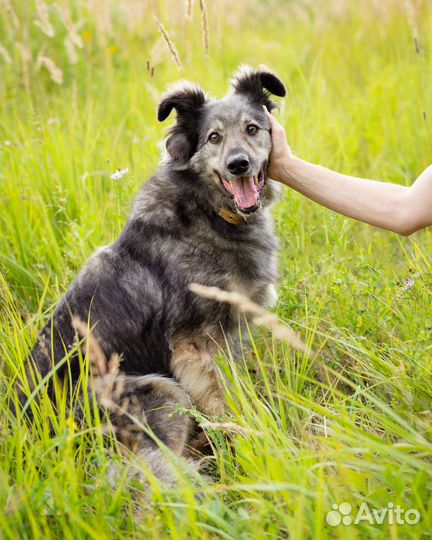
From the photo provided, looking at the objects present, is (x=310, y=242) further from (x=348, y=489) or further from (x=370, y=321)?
(x=348, y=489)

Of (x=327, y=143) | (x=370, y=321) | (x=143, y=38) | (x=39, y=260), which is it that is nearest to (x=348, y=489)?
(x=370, y=321)

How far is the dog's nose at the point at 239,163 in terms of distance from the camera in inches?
119

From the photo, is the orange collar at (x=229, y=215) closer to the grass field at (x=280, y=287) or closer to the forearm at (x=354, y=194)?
the forearm at (x=354, y=194)

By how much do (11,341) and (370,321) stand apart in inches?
75.1

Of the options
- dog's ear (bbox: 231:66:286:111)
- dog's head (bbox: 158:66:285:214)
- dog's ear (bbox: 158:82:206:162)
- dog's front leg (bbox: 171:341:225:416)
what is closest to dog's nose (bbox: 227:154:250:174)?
dog's head (bbox: 158:66:285:214)

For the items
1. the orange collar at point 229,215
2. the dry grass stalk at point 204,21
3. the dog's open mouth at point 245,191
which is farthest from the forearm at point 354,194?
the dry grass stalk at point 204,21

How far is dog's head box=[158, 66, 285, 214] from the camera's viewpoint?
3.12 meters

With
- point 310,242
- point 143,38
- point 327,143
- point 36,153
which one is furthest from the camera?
point 143,38

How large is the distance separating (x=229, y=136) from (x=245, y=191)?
1.16ft

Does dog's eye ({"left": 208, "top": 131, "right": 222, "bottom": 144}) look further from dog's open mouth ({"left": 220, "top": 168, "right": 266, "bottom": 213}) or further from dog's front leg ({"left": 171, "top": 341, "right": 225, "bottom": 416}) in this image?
dog's front leg ({"left": 171, "top": 341, "right": 225, "bottom": 416})

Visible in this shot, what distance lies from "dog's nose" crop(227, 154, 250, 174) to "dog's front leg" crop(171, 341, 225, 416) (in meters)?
0.97

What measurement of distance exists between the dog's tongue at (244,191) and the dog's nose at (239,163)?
0.09 metres

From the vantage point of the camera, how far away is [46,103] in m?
5.34

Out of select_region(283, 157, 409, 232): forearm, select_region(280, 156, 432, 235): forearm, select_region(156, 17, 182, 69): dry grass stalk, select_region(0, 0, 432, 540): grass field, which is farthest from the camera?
select_region(156, 17, 182, 69): dry grass stalk
